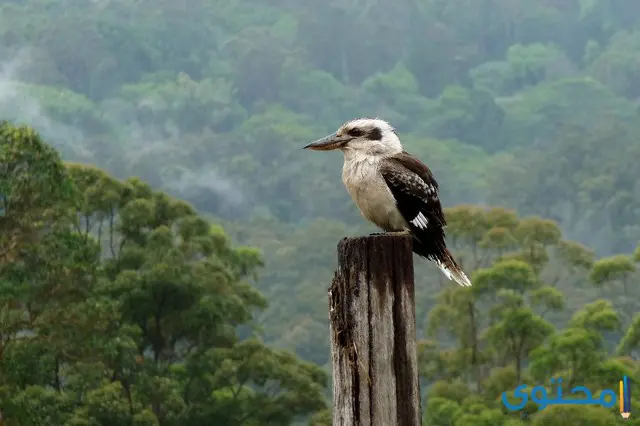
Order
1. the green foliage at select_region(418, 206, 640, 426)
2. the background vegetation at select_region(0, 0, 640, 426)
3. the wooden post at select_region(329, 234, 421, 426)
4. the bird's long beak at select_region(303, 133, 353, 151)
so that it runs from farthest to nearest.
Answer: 1. the green foliage at select_region(418, 206, 640, 426)
2. the background vegetation at select_region(0, 0, 640, 426)
3. the bird's long beak at select_region(303, 133, 353, 151)
4. the wooden post at select_region(329, 234, 421, 426)

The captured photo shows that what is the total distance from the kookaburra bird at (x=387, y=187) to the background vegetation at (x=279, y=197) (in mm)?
12884

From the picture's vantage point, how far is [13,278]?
675 inches

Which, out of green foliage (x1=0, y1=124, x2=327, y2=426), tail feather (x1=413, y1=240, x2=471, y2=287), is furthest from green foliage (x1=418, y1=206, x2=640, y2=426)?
tail feather (x1=413, y1=240, x2=471, y2=287)

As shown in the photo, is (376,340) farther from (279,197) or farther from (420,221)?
(279,197)

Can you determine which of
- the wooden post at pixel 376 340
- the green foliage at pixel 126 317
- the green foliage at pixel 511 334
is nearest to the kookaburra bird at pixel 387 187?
the wooden post at pixel 376 340

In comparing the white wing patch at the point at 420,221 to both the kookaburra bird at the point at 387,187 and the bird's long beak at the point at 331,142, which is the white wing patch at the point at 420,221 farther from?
the bird's long beak at the point at 331,142

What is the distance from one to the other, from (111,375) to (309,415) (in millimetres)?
4175

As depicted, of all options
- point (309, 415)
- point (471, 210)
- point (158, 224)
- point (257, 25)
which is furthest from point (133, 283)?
point (257, 25)

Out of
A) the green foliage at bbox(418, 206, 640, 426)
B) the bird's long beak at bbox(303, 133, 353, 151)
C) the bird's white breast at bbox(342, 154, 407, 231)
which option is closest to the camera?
the bird's long beak at bbox(303, 133, 353, 151)

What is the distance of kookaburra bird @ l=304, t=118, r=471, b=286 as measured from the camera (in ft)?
15.9

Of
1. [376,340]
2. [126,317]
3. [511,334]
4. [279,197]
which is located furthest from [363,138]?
[279,197]

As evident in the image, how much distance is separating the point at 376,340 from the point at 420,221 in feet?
6.14

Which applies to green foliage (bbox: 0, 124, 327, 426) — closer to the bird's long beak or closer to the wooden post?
the bird's long beak

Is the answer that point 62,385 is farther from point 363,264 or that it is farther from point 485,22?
point 485,22
